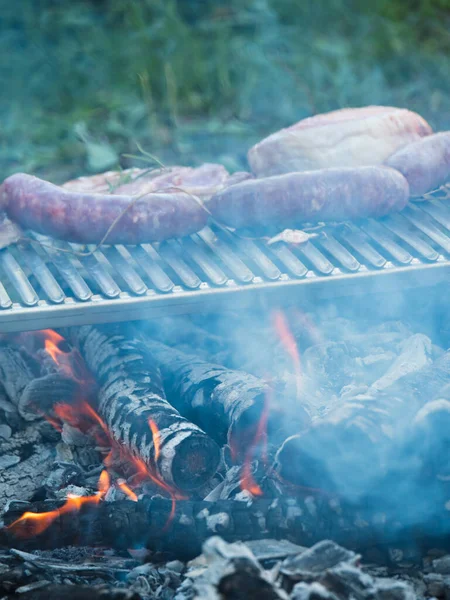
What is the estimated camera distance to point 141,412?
10.5 feet

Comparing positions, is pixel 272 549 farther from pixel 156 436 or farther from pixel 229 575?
pixel 156 436

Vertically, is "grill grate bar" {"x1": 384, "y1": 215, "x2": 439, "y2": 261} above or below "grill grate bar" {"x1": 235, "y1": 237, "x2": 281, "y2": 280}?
above

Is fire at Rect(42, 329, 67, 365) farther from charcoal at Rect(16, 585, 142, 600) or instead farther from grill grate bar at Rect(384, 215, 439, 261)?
grill grate bar at Rect(384, 215, 439, 261)

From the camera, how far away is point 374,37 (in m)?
8.63

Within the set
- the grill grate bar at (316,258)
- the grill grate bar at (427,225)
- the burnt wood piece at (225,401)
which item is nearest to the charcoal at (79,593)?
the burnt wood piece at (225,401)

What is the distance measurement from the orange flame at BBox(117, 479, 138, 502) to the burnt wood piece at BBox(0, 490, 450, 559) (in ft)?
0.79

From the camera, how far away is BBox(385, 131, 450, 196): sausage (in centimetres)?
393

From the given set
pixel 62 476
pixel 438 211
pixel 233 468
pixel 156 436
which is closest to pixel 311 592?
pixel 233 468

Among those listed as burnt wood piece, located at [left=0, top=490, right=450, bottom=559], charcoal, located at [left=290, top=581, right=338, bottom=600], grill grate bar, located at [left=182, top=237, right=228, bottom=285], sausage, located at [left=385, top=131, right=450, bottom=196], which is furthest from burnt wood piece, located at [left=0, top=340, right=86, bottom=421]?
sausage, located at [left=385, top=131, right=450, bottom=196]

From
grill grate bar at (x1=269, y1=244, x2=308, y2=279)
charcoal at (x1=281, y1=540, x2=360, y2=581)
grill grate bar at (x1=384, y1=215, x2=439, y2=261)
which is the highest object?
grill grate bar at (x1=384, y1=215, x2=439, y2=261)

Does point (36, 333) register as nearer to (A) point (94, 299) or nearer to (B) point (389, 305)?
Answer: (A) point (94, 299)

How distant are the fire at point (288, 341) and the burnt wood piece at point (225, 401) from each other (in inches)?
9.7

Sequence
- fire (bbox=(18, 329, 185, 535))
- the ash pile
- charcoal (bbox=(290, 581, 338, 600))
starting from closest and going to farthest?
charcoal (bbox=(290, 581, 338, 600)) < the ash pile < fire (bbox=(18, 329, 185, 535))

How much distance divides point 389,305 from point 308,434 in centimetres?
167
